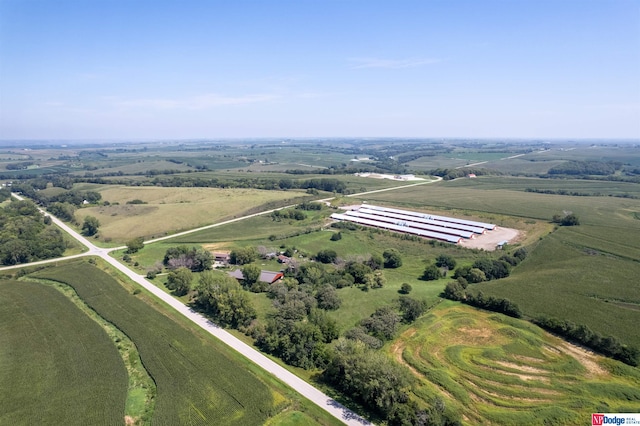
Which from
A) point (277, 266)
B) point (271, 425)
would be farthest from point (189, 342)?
point (277, 266)

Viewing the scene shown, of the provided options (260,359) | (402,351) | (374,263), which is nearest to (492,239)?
(374,263)

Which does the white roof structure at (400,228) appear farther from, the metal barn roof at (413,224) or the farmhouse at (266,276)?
the farmhouse at (266,276)

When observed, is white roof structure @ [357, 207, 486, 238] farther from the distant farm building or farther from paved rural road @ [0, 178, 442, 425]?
paved rural road @ [0, 178, 442, 425]

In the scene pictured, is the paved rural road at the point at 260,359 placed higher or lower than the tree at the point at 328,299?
lower

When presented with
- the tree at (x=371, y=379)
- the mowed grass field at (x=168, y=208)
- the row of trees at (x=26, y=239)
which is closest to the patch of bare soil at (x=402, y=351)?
the tree at (x=371, y=379)

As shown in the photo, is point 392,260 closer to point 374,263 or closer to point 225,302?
point 374,263

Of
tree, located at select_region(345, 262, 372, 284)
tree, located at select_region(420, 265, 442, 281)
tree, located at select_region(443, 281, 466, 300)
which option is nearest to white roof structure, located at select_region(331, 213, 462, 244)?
tree, located at select_region(420, 265, 442, 281)
